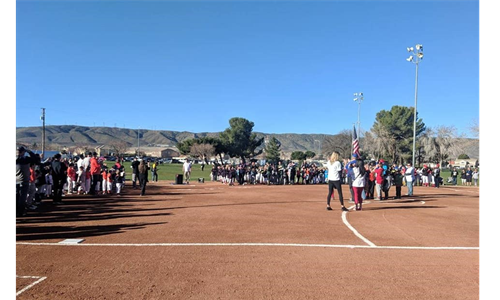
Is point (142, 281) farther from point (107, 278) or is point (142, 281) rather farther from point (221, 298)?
point (221, 298)

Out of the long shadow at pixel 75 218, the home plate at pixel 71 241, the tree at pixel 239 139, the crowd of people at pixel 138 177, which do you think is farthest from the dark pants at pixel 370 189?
the tree at pixel 239 139

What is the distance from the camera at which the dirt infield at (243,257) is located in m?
4.37

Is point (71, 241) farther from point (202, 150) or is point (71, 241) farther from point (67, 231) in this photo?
point (202, 150)

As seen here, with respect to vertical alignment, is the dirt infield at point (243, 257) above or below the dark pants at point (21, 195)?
below

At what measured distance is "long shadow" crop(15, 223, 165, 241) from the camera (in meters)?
7.14

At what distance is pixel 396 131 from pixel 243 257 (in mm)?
70330

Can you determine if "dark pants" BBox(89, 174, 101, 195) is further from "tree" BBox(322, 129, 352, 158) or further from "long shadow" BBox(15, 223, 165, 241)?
"tree" BBox(322, 129, 352, 158)

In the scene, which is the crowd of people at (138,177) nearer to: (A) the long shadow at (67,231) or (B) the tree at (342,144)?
(A) the long shadow at (67,231)

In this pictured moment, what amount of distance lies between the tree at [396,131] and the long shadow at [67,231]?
60854mm

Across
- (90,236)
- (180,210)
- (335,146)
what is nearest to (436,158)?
(335,146)

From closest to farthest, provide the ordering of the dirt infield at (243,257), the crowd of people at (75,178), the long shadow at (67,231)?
the dirt infield at (243,257)
the long shadow at (67,231)
the crowd of people at (75,178)

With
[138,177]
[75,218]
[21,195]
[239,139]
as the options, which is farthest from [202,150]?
[21,195]

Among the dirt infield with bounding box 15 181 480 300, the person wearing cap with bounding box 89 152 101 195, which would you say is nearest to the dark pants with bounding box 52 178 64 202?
the dirt infield with bounding box 15 181 480 300
